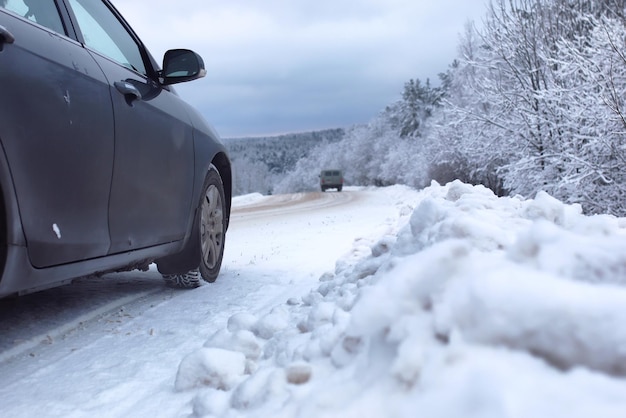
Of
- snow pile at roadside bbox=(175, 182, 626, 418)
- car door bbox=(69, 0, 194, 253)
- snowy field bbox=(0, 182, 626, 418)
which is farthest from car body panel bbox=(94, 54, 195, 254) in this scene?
snow pile at roadside bbox=(175, 182, 626, 418)

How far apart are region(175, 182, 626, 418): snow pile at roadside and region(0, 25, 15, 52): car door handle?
1408mm

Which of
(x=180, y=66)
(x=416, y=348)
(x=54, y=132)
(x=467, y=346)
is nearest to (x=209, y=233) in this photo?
(x=180, y=66)

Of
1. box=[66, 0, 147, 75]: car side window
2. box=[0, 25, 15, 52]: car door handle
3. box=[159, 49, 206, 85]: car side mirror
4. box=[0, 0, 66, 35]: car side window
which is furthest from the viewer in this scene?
box=[159, 49, 206, 85]: car side mirror

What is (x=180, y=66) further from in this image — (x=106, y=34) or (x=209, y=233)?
(x=209, y=233)

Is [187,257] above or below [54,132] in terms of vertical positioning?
below

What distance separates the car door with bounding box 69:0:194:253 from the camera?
2.65m

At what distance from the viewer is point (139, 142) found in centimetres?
282

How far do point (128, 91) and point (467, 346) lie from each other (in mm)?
2282

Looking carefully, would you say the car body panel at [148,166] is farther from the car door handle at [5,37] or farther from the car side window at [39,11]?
the car door handle at [5,37]

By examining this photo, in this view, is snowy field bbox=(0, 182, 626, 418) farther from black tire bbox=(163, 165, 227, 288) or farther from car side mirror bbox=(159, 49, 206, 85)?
car side mirror bbox=(159, 49, 206, 85)

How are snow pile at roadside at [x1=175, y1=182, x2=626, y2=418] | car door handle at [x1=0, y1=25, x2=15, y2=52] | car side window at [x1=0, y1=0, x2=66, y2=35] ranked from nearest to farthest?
snow pile at roadside at [x1=175, y1=182, x2=626, y2=418]
car door handle at [x1=0, y1=25, x2=15, y2=52]
car side window at [x1=0, y1=0, x2=66, y2=35]

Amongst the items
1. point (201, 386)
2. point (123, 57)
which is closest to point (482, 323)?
point (201, 386)

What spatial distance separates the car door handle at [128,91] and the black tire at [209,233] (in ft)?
3.71

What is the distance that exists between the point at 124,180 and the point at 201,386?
4.04 feet
